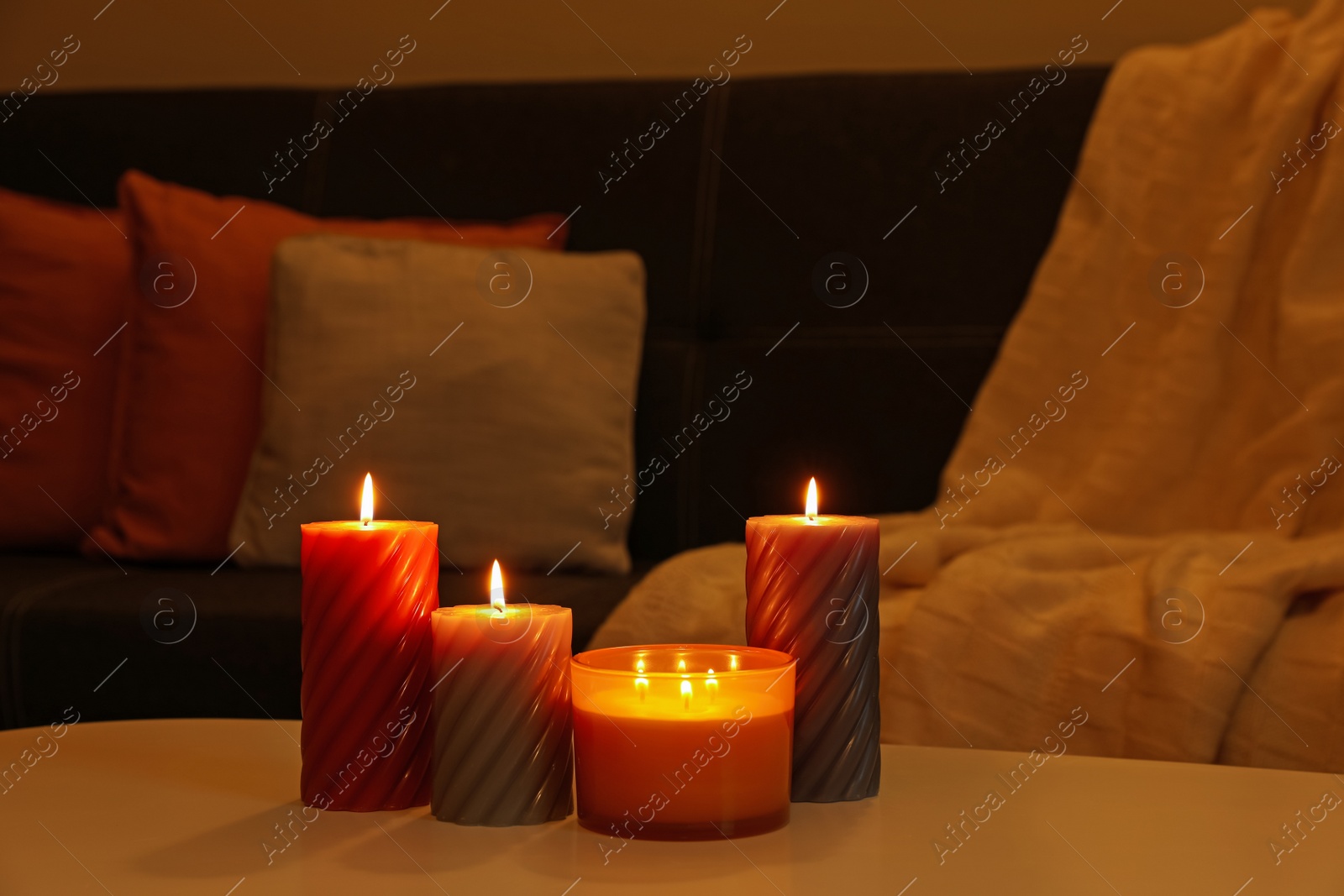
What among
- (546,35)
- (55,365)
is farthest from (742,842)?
(546,35)

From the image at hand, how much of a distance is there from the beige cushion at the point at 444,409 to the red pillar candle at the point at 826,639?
80 centimetres

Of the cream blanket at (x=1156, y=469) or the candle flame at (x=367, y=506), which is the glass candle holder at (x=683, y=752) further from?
the cream blanket at (x=1156, y=469)

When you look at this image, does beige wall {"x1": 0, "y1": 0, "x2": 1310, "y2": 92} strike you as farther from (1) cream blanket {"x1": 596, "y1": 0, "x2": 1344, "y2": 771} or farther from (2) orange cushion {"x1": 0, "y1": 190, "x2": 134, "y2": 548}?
(2) orange cushion {"x1": 0, "y1": 190, "x2": 134, "y2": 548}

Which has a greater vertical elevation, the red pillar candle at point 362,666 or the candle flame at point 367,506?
the candle flame at point 367,506

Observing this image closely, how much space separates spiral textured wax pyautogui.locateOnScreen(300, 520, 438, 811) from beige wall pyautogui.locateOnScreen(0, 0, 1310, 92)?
5.01 feet

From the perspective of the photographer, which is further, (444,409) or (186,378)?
(186,378)

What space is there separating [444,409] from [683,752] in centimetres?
90

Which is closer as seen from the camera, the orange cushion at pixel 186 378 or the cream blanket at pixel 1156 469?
the cream blanket at pixel 1156 469

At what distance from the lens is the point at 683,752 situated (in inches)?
19.1

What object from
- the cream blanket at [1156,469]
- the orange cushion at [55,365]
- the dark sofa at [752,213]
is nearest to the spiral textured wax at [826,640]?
the cream blanket at [1156,469]

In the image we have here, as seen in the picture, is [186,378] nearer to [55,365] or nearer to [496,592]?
[55,365]

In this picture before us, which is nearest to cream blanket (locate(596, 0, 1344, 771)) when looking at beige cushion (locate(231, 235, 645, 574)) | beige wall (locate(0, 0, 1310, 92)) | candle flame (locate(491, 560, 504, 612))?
beige cushion (locate(231, 235, 645, 574))

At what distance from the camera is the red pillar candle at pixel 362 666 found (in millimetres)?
536

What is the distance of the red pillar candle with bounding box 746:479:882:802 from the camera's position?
54cm
